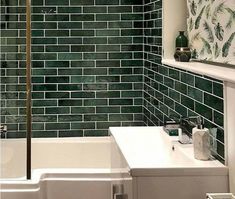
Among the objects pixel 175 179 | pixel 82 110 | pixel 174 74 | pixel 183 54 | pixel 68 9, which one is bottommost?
pixel 175 179

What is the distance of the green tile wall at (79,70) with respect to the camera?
14.2ft

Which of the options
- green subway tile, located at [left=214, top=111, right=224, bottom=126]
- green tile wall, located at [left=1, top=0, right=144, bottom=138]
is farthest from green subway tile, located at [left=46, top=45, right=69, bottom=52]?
green subway tile, located at [left=214, top=111, right=224, bottom=126]

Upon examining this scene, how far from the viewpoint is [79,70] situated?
4.39 meters

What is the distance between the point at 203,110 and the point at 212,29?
45 cm

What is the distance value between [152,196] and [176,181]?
12cm

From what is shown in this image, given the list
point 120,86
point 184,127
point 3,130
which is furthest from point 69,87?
point 184,127

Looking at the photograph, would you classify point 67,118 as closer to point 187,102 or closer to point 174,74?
point 174,74

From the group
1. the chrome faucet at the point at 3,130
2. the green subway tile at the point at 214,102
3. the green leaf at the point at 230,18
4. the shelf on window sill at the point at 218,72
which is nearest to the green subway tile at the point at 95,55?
the chrome faucet at the point at 3,130

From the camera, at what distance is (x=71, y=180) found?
11.0 feet

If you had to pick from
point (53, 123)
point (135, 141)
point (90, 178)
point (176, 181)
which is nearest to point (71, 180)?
point (90, 178)

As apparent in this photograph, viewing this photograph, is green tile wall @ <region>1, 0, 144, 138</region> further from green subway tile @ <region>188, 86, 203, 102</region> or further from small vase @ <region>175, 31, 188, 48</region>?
green subway tile @ <region>188, 86, 203, 102</region>

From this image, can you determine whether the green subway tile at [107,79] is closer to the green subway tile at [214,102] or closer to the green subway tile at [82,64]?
the green subway tile at [82,64]

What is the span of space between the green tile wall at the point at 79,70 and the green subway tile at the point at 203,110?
1854 mm

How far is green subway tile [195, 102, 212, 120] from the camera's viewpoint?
2.40 metres
